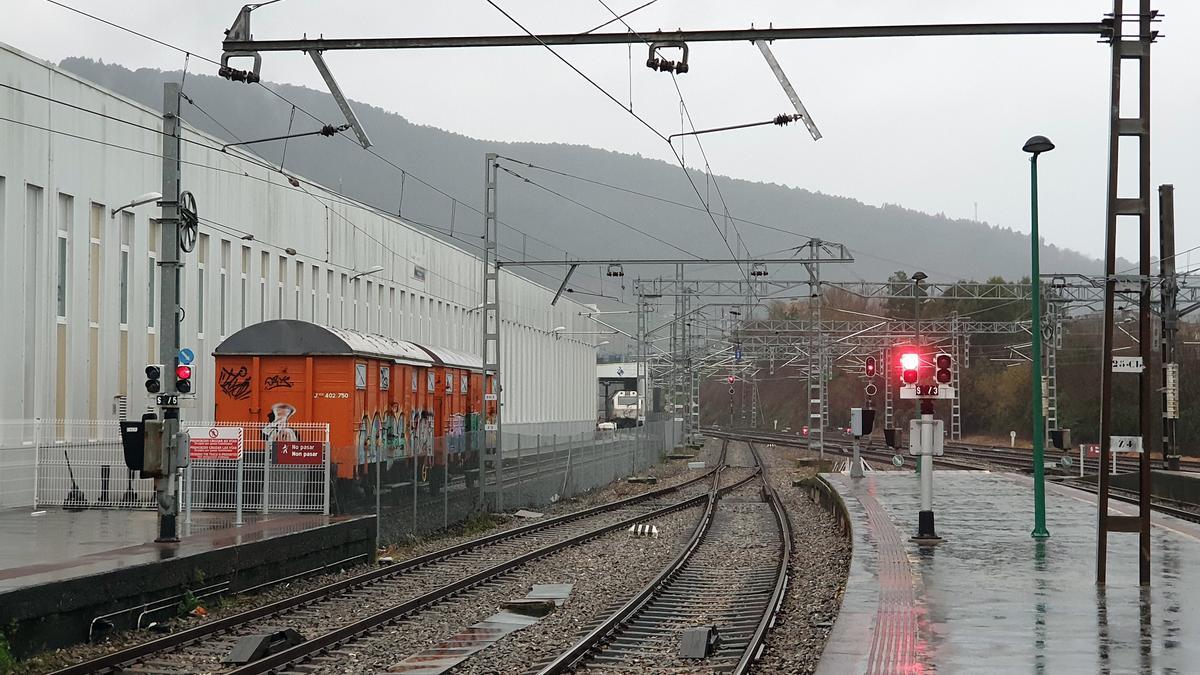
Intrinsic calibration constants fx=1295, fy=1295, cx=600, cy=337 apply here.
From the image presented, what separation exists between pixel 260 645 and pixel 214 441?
29.1 feet

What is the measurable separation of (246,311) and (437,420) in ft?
26.5

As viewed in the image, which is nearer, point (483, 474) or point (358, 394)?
point (358, 394)

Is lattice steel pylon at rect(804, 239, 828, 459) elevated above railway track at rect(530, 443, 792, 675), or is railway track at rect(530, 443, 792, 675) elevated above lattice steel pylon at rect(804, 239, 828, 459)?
lattice steel pylon at rect(804, 239, 828, 459)

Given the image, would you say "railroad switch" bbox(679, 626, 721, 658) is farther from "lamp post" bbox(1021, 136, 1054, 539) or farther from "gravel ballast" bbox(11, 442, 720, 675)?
"lamp post" bbox(1021, 136, 1054, 539)

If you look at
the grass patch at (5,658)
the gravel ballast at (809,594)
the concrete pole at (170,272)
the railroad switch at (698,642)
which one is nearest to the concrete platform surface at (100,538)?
the grass patch at (5,658)

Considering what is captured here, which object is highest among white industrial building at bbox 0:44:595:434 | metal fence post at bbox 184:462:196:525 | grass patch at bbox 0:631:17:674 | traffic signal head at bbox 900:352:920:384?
white industrial building at bbox 0:44:595:434

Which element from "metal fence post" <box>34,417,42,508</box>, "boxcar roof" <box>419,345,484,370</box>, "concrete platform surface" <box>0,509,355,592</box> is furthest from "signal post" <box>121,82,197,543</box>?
"boxcar roof" <box>419,345,484,370</box>

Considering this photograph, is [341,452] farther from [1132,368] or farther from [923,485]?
[1132,368]

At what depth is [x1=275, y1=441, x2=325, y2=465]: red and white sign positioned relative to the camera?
2236 centimetres

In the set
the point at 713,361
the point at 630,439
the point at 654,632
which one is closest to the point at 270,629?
the point at 654,632

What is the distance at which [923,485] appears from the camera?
2003cm

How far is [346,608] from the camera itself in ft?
51.1

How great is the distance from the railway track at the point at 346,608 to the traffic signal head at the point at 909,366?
6653 mm

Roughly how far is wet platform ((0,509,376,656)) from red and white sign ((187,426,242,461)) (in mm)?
1098
